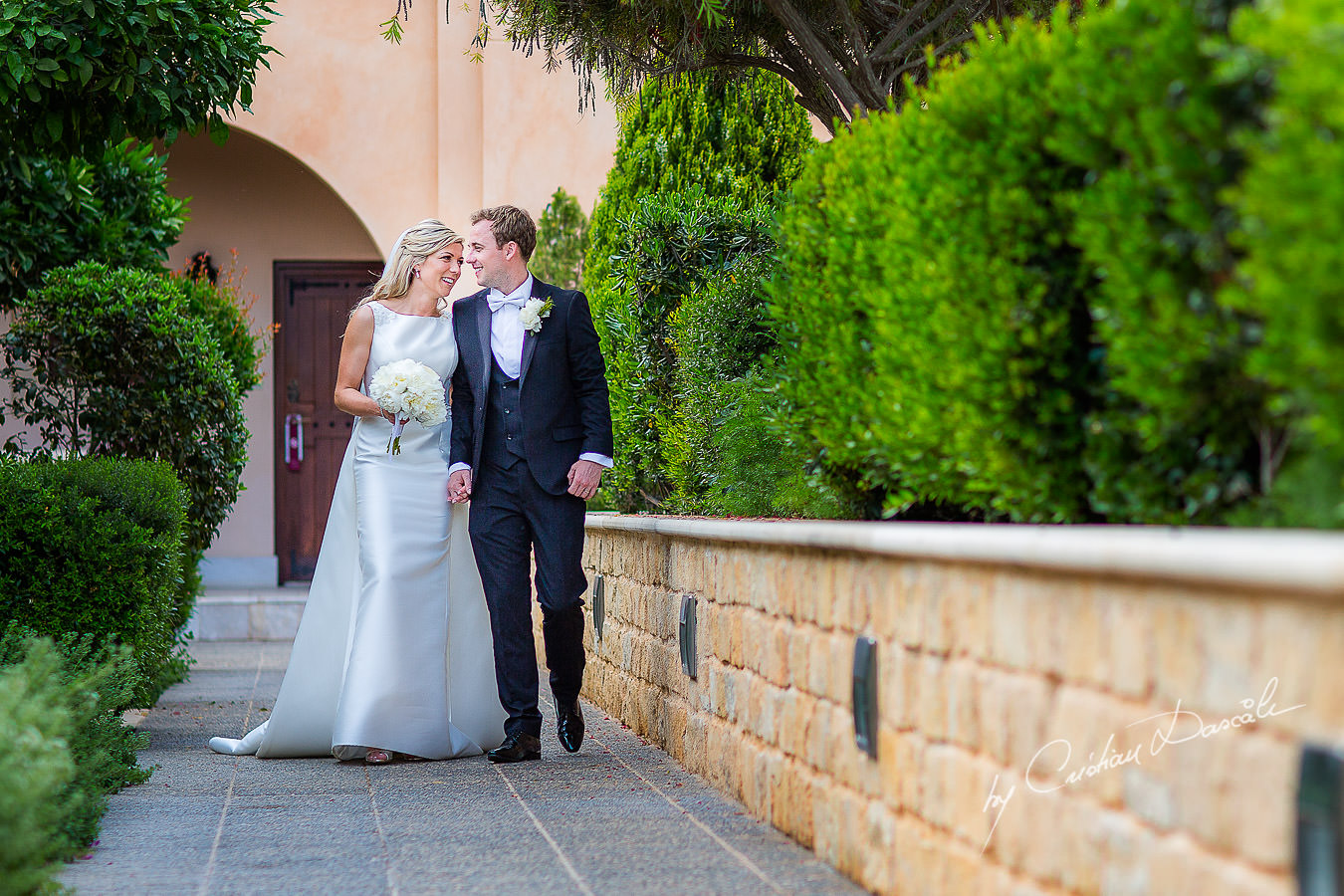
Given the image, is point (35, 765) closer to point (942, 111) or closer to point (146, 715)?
point (942, 111)

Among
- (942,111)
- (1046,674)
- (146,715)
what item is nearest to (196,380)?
(146,715)

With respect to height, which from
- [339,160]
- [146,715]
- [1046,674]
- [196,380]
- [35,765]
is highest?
[339,160]

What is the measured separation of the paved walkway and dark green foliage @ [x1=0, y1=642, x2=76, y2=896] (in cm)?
24

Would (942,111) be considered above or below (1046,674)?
above

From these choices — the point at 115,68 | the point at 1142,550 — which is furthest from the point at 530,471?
the point at 1142,550

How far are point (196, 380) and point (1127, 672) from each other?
720 centimetres

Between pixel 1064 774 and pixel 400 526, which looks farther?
pixel 400 526

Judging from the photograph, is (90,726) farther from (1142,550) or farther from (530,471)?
(1142,550)

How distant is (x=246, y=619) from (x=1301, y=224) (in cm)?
1048

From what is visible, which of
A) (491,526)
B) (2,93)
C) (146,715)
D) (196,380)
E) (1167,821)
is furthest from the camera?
(196,380)

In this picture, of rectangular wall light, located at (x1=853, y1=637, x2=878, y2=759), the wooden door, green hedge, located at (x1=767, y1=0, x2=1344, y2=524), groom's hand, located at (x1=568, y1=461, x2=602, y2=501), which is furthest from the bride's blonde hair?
the wooden door

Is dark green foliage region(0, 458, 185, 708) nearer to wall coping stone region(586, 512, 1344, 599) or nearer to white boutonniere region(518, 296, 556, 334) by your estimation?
white boutonniere region(518, 296, 556, 334)

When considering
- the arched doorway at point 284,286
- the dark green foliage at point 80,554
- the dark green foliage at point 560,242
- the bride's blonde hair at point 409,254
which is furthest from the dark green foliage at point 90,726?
the arched doorway at point 284,286

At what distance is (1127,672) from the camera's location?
2291 millimetres
